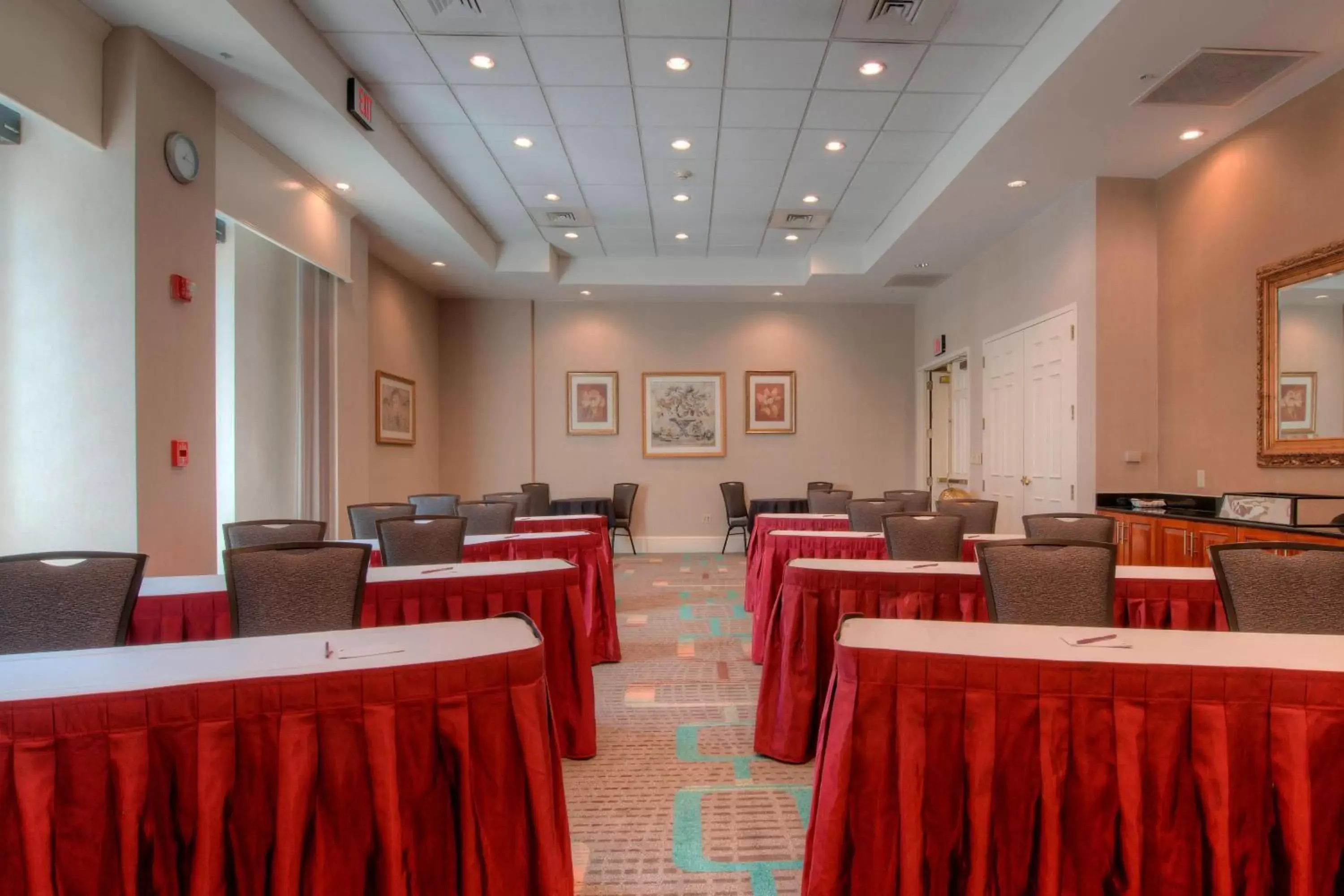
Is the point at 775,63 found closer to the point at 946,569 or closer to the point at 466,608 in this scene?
the point at 946,569

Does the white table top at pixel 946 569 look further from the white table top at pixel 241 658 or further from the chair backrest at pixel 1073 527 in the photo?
the white table top at pixel 241 658

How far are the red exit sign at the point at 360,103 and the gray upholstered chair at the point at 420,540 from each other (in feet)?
9.33

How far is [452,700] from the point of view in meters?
1.47

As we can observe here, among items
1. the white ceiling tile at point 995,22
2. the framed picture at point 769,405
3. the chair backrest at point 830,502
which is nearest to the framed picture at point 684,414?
the framed picture at point 769,405

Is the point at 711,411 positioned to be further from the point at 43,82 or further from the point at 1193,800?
the point at 1193,800

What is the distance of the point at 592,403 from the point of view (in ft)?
31.4

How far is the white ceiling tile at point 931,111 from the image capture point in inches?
189

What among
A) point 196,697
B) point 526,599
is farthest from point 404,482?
point 196,697

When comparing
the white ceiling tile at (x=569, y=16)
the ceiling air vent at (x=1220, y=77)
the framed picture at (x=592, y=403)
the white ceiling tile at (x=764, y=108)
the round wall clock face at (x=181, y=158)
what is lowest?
the framed picture at (x=592, y=403)

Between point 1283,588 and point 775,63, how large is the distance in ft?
12.6

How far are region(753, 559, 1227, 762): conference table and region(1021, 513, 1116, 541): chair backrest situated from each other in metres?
0.39

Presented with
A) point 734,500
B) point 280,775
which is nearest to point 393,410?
point 734,500

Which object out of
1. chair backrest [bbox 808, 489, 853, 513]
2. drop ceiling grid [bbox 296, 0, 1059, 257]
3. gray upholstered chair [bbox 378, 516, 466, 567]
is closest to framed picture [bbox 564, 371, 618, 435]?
drop ceiling grid [bbox 296, 0, 1059, 257]

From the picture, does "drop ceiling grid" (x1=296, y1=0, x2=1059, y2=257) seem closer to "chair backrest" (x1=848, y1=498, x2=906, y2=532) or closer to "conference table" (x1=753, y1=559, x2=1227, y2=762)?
"chair backrest" (x1=848, y1=498, x2=906, y2=532)
